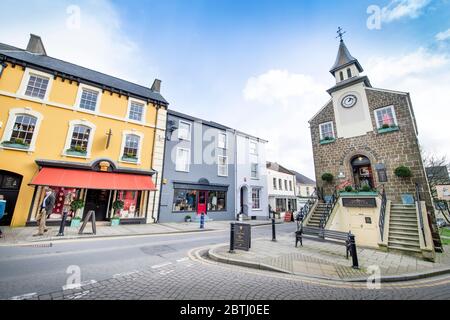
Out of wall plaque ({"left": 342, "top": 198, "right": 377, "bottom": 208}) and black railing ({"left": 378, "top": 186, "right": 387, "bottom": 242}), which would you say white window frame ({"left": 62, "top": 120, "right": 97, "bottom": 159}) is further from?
black railing ({"left": 378, "top": 186, "right": 387, "bottom": 242})

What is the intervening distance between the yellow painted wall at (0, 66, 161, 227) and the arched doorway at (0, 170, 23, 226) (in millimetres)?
355

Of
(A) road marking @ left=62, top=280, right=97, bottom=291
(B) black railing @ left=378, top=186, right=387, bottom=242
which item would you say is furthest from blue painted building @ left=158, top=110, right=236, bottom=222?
(B) black railing @ left=378, top=186, right=387, bottom=242

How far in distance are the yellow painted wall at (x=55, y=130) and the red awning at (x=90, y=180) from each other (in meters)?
0.84

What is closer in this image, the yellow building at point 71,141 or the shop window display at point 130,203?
the yellow building at point 71,141

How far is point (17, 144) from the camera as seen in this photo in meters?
10.2

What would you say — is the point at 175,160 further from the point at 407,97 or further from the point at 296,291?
the point at 407,97

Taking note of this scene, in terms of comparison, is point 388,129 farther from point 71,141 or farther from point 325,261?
point 71,141

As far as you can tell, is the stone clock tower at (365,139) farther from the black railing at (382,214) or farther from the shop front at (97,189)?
the shop front at (97,189)

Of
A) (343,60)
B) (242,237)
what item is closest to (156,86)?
(242,237)


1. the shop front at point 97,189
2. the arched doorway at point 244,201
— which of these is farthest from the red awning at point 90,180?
the arched doorway at point 244,201

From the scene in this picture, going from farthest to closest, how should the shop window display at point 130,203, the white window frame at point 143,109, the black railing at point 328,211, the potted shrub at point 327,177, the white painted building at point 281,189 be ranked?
the white painted building at point 281,189 < the white window frame at point 143,109 < the potted shrub at point 327,177 < the shop window display at point 130,203 < the black railing at point 328,211

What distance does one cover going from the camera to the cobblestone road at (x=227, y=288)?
11.8 ft

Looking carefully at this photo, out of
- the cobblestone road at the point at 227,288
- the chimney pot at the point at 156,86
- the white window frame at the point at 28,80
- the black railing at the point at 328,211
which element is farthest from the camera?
the chimney pot at the point at 156,86

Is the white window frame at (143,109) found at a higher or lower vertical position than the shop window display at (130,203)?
higher
